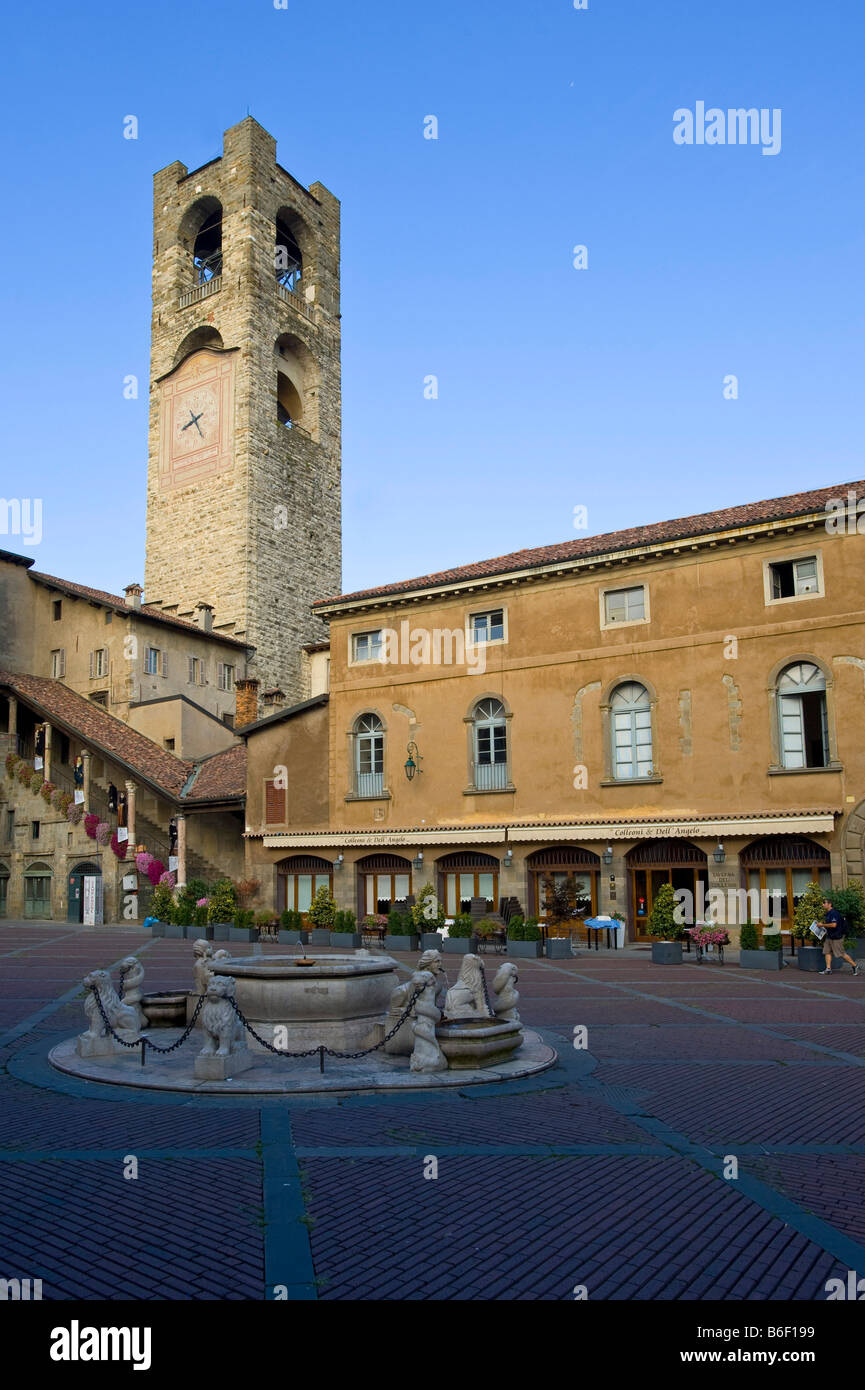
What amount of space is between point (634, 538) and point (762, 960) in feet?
40.8

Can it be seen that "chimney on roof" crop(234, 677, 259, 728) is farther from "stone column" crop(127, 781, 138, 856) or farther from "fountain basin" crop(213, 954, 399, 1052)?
"fountain basin" crop(213, 954, 399, 1052)

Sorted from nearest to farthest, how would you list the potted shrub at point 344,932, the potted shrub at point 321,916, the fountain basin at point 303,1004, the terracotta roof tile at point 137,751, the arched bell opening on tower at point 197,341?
the fountain basin at point 303,1004, the potted shrub at point 344,932, the potted shrub at point 321,916, the terracotta roof tile at point 137,751, the arched bell opening on tower at point 197,341

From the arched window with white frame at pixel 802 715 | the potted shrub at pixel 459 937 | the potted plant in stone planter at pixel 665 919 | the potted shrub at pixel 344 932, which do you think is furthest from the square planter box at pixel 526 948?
the arched window with white frame at pixel 802 715

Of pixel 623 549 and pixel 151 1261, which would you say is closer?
pixel 151 1261

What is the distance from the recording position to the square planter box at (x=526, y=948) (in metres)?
25.0

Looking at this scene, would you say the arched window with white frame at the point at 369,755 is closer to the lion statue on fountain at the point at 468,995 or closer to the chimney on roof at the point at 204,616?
the lion statue on fountain at the point at 468,995

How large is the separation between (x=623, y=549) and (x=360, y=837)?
1182cm

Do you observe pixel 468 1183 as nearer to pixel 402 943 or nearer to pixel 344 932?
pixel 402 943

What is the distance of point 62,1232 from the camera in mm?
6281

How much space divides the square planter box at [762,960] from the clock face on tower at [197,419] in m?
37.7

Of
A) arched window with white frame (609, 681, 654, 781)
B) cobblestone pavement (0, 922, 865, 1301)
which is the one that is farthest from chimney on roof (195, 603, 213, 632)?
cobblestone pavement (0, 922, 865, 1301)

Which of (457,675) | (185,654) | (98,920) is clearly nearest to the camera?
(457,675)
